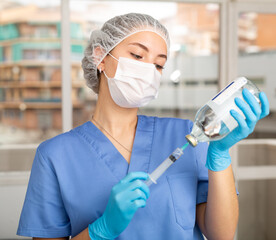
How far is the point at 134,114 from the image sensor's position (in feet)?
3.67

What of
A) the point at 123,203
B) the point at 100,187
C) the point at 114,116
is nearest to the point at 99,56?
the point at 114,116

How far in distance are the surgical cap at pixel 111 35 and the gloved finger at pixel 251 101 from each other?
0.37 meters

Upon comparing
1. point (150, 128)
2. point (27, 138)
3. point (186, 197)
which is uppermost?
point (150, 128)

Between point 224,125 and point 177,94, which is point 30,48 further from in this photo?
point 224,125

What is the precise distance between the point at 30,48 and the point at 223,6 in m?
2.59

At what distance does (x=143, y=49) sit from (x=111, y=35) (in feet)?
0.47

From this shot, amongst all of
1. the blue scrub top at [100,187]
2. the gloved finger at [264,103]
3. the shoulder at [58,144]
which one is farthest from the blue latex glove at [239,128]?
the shoulder at [58,144]

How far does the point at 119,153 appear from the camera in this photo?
104cm

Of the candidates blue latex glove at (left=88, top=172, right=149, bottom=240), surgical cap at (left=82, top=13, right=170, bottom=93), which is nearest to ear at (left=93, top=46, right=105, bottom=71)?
surgical cap at (left=82, top=13, right=170, bottom=93)

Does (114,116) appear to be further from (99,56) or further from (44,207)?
(44,207)

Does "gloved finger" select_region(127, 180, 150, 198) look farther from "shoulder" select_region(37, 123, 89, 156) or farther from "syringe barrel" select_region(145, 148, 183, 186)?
"shoulder" select_region(37, 123, 89, 156)

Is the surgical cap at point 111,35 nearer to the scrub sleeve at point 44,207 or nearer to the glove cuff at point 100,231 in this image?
the scrub sleeve at point 44,207

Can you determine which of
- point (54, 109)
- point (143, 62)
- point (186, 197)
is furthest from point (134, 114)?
point (54, 109)

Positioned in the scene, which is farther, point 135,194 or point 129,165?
point 129,165
